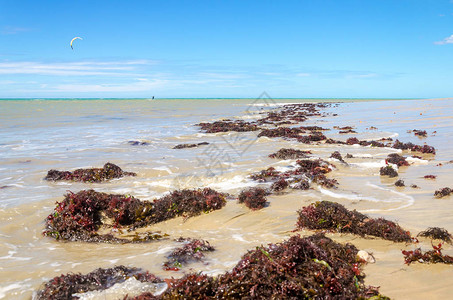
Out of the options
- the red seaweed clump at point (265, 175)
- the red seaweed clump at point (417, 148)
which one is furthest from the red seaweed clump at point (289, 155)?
the red seaweed clump at point (417, 148)

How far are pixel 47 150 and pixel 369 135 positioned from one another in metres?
15.6

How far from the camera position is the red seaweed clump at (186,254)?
13.4 ft

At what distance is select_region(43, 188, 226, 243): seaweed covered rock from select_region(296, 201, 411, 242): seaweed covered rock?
6.39ft

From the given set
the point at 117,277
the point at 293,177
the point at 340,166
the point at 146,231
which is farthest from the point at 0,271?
the point at 340,166

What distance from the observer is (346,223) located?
4898 millimetres

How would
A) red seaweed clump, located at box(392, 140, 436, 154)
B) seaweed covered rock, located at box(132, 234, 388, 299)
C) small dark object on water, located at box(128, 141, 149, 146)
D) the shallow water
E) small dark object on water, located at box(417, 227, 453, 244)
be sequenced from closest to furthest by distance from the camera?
seaweed covered rock, located at box(132, 234, 388, 299), the shallow water, small dark object on water, located at box(417, 227, 453, 244), red seaweed clump, located at box(392, 140, 436, 154), small dark object on water, located at box(128, 141, 149, 146)

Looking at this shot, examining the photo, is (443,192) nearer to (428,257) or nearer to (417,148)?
(428,257)

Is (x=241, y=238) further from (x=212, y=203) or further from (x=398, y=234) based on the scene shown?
(x=398, y=234)

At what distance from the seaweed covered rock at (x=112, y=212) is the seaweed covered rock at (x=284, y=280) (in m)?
2.14

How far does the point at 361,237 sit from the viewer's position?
15.1 ft

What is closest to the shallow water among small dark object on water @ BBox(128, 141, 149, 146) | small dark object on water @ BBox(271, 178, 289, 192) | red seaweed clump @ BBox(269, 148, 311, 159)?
small dark object on water @ BBox(271, 178, 289, 192)

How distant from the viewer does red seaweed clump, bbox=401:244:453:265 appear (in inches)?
144

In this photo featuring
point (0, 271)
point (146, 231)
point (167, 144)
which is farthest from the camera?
point (167, 144)

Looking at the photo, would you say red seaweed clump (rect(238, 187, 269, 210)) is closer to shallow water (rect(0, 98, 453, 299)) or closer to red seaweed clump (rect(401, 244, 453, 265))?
shallow water (rect(0, 98, 453, 299))
